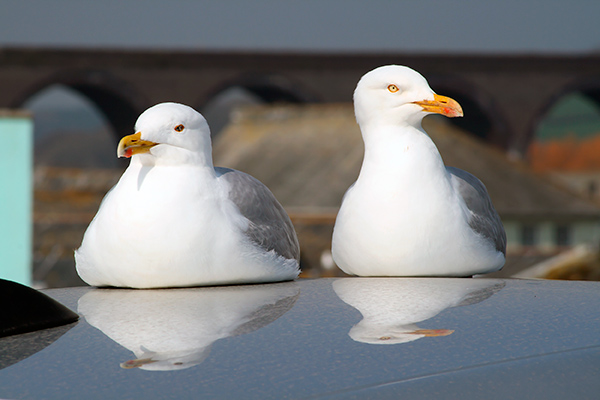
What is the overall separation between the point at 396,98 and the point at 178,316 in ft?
4.54

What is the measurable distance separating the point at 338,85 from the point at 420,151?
3088cm

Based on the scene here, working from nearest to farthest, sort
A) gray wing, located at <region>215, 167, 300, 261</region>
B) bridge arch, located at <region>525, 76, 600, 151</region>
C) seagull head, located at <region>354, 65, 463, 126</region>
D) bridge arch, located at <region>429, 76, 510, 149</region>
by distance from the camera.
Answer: gray wing, located at <region>215, 167, 300, 261</region>, seagull head, located at <region>354, 65, 463, 126</region>, bridge arch, located at <region>429, 76, 510, 149</region>, bridge arch, located at <region>525, 76, 600, 151</region>

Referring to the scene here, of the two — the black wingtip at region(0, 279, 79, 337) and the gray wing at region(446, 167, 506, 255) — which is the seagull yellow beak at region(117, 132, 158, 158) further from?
the gray wing at region(446, 167, 506, 255)

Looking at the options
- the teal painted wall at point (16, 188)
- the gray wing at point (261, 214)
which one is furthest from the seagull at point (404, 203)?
the teal painted wall at point (16, 188)

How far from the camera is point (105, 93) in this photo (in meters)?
31.4

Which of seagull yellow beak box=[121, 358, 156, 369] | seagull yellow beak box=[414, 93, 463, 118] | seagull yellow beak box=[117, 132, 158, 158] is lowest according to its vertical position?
seagull yellow beak box=[121, 358, 156, 369]

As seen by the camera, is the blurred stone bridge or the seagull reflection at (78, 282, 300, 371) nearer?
the seagull reflection at (78, 282, 300, 371)

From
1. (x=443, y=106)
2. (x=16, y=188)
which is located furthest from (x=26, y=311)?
(x=16, y=188)

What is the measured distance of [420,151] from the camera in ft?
9.27

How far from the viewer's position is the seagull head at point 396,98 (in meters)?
2.80

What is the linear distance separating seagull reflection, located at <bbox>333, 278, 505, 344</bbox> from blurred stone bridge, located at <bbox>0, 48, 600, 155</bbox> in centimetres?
2901

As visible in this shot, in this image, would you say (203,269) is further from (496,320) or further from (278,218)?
(496,320)

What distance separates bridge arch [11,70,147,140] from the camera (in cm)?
2967

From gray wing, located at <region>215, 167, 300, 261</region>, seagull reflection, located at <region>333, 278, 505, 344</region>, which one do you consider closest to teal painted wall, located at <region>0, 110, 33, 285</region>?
gray wing, located at <region>215, 167, 300, 261</region>
